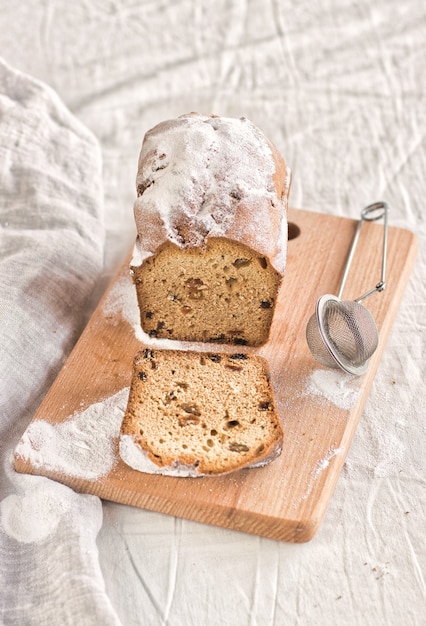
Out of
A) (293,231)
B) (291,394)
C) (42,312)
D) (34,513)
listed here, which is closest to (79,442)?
(34,513)

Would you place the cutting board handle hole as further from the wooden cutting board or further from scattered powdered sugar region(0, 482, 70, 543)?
scattered powdered sugar region(0, 482, 70, 543)

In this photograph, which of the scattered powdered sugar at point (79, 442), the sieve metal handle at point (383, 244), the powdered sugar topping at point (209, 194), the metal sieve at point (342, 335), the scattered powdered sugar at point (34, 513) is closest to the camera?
the scattered powdered sugar at point (34, 513)

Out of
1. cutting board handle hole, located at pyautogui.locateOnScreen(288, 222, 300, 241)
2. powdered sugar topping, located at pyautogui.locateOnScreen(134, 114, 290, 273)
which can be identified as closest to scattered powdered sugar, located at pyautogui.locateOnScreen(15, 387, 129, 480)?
powdered sugar topping, located at pyautogui.locateOnScreen(134, 114, 290, 273)

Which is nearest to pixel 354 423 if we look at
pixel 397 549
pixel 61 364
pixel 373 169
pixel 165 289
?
pixel 397 549

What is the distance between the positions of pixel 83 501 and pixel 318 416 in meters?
0.91

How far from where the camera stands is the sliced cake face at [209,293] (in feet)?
10.3

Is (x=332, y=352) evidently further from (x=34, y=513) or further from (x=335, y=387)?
(x=34, y=513)

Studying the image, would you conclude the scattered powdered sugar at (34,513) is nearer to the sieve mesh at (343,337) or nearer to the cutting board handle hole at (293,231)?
the sieve mesh at (343,337)

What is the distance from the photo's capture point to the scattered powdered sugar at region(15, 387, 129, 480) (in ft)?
9.60

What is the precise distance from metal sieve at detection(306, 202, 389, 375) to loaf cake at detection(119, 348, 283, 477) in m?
0.25

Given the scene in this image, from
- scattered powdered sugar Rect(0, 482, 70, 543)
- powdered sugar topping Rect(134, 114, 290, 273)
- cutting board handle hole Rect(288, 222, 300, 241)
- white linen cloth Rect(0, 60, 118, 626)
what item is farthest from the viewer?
cutting board handle hole Rect(288, 222, 300, 241)

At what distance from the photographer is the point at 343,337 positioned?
3.23 meters

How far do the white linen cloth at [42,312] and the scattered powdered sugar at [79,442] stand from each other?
0.26ft

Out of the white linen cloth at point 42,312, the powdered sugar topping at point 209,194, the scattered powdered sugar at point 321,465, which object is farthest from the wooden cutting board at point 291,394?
the powdered sugar topping at point 209,194
